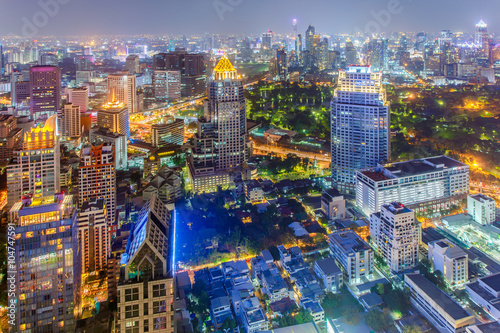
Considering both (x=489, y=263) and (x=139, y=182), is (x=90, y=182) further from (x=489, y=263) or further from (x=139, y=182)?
(x=489, y=263)

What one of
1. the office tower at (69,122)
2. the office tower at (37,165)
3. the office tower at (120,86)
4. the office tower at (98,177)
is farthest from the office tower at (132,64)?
the office tower at (98,177)

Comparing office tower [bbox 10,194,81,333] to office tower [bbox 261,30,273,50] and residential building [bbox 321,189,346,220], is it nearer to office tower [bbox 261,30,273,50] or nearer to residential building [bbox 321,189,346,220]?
residential building [bbox 321,189,346,220]

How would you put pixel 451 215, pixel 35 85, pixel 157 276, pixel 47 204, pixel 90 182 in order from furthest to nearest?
1. pixel 35 85
2. pixel 451 215
3. pixel 90 182
4. pixel 47 204
5. pixel 157 276

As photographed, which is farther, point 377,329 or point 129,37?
point 129,37

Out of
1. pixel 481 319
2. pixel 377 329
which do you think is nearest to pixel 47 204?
pixel 377 329

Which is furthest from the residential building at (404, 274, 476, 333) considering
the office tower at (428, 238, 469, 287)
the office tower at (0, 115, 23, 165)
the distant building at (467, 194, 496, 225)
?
the office tower at (0, 115, 23, 165)

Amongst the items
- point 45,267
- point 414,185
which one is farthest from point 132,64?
point 45,267

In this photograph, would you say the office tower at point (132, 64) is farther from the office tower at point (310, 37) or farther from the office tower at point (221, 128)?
the office tower at point (221, 128)
